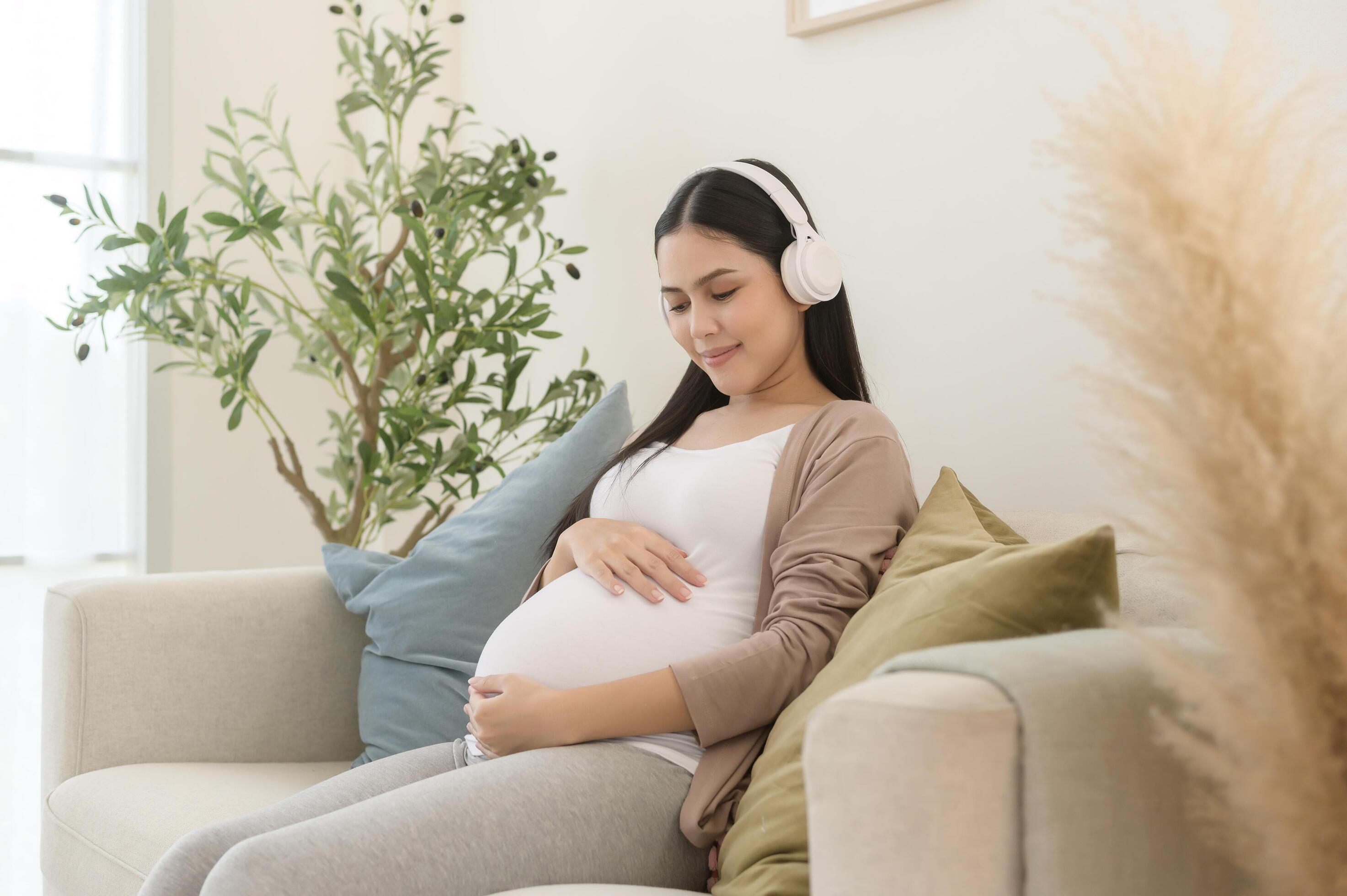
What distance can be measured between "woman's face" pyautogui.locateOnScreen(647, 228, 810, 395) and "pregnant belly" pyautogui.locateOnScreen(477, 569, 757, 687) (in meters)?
0.32

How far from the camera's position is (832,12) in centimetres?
181

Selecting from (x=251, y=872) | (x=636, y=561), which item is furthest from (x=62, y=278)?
(x=251, y=872)

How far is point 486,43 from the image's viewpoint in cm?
270

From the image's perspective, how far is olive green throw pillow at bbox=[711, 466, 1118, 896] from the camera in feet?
2.74

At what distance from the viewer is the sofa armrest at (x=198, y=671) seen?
5.16ft

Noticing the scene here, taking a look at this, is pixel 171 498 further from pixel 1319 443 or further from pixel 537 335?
pixel 1319 443

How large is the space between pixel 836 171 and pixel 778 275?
0.51m

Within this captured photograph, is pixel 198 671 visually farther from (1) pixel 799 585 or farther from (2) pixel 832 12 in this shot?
(2) pixel 832 12

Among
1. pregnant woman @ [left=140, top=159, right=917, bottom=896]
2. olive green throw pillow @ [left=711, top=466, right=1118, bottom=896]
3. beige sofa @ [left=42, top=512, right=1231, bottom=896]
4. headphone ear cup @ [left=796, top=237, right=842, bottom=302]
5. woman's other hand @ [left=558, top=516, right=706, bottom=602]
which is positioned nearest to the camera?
beige sofa @ [left=42, top=512, right=1231, bottom=896]

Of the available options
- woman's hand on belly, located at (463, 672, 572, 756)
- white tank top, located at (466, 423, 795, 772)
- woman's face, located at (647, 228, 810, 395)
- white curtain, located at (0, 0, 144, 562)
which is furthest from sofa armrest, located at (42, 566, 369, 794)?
white curtain, located at (0, 0, 144, 562)

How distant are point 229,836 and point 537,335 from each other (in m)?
1.28

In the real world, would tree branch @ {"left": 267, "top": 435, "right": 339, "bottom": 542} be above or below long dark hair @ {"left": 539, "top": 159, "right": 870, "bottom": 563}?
below

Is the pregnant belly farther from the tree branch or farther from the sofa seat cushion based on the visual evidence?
the tree branch

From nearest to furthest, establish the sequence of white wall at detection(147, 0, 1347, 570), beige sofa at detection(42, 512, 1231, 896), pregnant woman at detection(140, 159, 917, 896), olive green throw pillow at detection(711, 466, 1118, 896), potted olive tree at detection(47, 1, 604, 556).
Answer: beige sofa at detection(42, 512, 1231, 896) < olive green throw pillow at detection(711, 466, 1118, 896) < pregnant woman at detection(140, 159, 917, 896) < white wall at detection(147, 0, 1347, 570) < potted olive tree at detection(47, 1, 604, 556)
